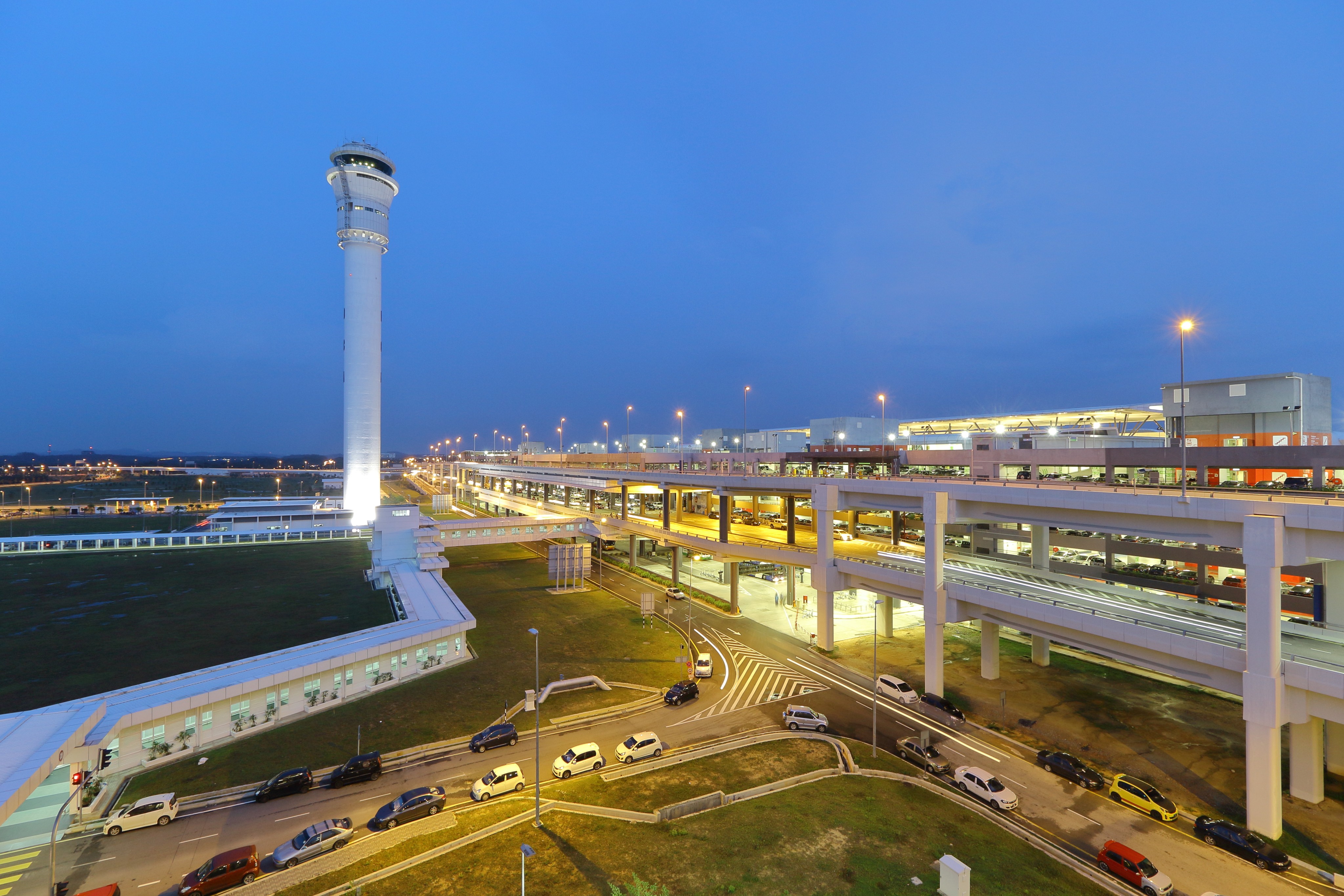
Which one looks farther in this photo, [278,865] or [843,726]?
[843,726]

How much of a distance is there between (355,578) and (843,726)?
47.7m

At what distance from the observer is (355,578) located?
54.2m

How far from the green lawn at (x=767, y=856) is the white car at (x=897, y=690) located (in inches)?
431

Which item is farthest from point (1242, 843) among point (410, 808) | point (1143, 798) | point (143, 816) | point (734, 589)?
point (143, 816)

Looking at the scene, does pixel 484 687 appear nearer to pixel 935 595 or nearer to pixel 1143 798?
pixel 935 595

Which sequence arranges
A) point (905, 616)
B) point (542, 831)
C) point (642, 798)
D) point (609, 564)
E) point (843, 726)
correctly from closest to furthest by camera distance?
point (542, 831)
point (642, 798)
point (843, 726)
point (905, 616)
point (609, 564)

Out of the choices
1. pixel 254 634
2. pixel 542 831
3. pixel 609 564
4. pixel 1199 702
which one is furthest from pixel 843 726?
pixel 609 564

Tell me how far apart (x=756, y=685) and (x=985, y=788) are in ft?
49.9

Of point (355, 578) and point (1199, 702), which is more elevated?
point (355, 578)

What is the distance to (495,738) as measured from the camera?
1086 inches

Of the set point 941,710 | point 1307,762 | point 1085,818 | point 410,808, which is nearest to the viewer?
point 410,808

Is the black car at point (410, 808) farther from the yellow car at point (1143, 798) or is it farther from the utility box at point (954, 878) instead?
the yellow car at point (1143, 798)

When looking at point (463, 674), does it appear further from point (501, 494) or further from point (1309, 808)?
point (501, 494)

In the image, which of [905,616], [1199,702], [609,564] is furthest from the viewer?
[609,564]
